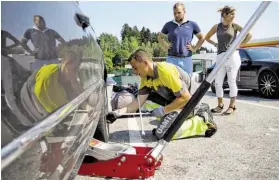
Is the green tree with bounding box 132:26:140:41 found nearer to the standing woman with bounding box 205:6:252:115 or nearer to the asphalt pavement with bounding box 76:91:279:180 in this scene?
the standing woman with bounding box 205:6:252:115

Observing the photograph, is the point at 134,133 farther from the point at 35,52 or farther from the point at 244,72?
the point at 244,72

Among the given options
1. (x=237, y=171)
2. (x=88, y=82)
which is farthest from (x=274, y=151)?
(x=88, y=82)

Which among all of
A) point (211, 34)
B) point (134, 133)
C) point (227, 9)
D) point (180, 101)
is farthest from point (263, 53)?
point (180, 101)

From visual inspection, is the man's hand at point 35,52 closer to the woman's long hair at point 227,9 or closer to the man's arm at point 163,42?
the man's arm at point 163,42

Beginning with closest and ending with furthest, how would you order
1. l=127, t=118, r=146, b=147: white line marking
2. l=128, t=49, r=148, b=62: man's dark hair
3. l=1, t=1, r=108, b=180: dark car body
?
l=1, t=1, r=108, b=180: dark car body < l=128, t=49, r=148, b=62: man's dark hair < l=127, t=118, r=146, b=147: white line marking

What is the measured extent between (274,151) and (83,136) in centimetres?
197

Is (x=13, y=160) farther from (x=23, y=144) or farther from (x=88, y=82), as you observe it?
(x=88, y=82)

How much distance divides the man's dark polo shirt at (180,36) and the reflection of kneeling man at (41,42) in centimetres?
350

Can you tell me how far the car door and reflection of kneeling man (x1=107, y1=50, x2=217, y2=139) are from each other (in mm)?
4587

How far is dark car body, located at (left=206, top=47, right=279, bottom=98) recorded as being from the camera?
712cm

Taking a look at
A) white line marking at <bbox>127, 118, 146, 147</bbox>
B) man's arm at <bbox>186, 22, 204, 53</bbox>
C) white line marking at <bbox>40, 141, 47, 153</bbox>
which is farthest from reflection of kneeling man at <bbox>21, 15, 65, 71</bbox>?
man's arm at <bbox>186, 22, 204, 53</bbox>

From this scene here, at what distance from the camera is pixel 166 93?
341 centimetres

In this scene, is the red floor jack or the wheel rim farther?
the wheel rim

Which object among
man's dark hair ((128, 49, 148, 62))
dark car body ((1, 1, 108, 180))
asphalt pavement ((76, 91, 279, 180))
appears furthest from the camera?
man's dark hair ((128, 49, 148, 62))
